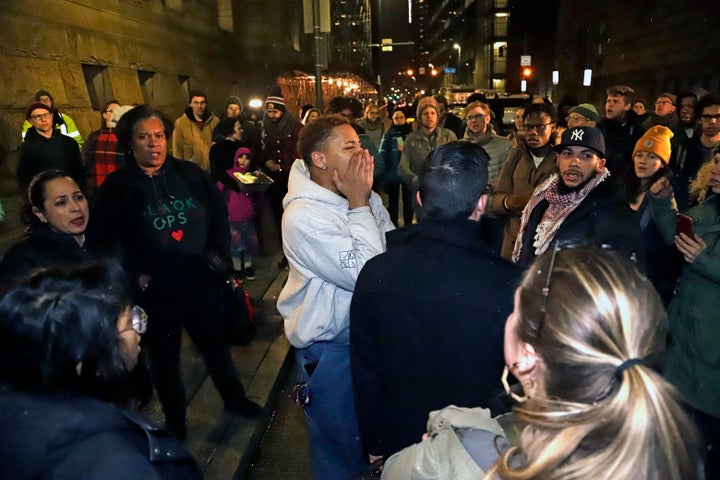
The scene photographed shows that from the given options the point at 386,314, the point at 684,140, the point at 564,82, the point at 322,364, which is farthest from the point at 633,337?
the point at 564,82

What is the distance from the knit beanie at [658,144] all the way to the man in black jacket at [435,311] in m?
2.69

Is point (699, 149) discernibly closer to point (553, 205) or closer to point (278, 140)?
point (553, 205)

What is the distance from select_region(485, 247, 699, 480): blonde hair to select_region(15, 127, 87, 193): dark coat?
6889 mm

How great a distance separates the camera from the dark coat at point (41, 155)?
634 centimetres

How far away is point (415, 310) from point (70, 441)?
3.81ft

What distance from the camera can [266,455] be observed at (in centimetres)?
371

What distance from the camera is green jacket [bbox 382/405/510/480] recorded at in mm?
1087

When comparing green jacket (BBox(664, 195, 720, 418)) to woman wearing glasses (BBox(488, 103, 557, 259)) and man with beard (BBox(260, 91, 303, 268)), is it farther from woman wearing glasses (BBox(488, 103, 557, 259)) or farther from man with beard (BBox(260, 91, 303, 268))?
man with beard (BBox(260, 91, 303, 268))

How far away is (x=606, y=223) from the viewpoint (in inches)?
111

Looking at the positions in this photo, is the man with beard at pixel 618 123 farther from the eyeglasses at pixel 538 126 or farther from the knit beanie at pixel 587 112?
the eyeglasses at pixel 538 126

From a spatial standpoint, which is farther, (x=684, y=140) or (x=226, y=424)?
(x=684, y=140)

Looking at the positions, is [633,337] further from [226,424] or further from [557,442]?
[226,424]

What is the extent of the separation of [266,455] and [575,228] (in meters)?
2.71

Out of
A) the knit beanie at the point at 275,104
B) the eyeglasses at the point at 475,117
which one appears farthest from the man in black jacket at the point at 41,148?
the eyeglasses at the point at 475,117
